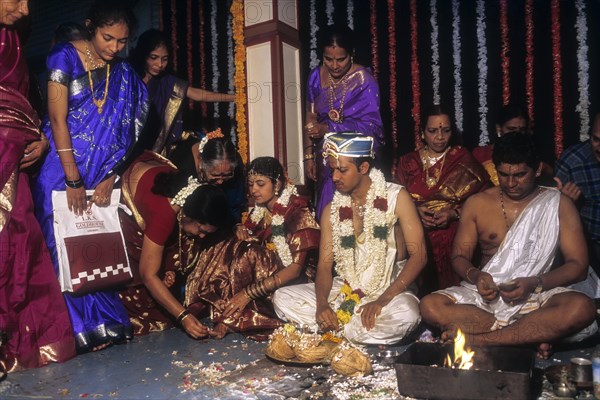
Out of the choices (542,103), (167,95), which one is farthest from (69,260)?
(542,103)

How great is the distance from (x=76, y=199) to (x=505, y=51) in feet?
12.9

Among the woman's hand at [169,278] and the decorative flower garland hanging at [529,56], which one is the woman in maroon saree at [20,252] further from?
the decorative flower garland hanging at [529,56]

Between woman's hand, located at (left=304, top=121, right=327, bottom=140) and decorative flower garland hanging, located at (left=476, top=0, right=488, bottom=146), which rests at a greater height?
decorative flower garland hanging, located at (left=476, top=0, right=488, bottom=146)

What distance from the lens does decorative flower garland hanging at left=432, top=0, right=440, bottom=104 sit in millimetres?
5613

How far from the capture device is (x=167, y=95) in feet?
18.0

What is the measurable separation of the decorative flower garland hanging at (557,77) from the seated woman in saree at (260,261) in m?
2.43

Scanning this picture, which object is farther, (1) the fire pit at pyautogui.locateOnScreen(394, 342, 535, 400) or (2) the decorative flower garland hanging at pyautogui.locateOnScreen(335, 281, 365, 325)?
(2) the decorative flower garland hanging at pyautogui.locateOnScreen(335, 281, 365, 325)

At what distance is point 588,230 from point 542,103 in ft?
4.85

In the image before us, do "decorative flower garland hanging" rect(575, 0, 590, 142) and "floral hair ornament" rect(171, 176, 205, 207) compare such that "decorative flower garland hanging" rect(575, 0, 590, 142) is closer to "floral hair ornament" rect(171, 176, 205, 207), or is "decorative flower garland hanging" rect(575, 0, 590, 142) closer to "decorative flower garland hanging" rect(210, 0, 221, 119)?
"floral hair ornament" rect(171, 176, 205, 207)

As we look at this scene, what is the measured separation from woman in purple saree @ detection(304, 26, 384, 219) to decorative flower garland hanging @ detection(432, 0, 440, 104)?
3.07 ft

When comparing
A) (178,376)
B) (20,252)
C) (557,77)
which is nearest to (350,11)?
(557,77)

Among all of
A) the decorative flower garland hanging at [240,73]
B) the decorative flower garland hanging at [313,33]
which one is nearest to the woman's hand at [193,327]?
the decorative flower garland hanging at [240,73]

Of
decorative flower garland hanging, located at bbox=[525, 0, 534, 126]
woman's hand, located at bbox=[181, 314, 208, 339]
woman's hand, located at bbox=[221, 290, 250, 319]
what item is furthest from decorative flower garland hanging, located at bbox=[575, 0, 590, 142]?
woman's hand, located at bbox=[181, 314, 208, 339]

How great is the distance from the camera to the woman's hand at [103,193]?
413cm
